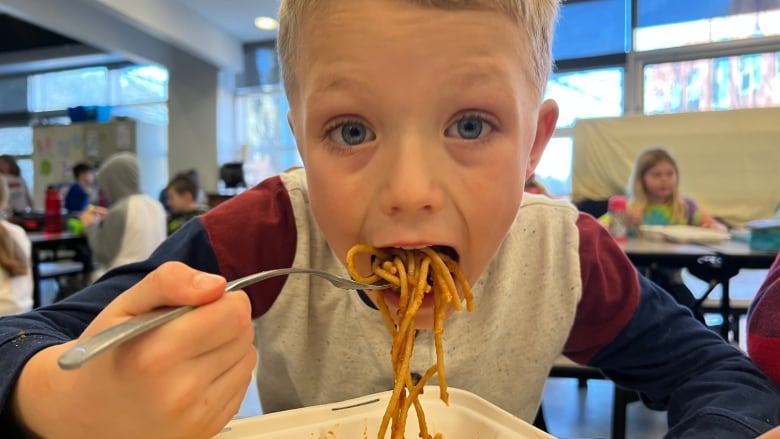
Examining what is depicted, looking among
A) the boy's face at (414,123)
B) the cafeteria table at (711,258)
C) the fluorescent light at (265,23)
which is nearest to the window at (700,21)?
the cafeteria table at (711,258)

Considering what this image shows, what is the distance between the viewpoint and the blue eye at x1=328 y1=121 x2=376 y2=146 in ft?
1.86

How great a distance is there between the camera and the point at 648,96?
592cm

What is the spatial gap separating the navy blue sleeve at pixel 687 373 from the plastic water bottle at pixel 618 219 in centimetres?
206

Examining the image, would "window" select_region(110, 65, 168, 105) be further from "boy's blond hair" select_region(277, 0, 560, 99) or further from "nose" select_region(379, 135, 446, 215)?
"nose" select_region(379, 135, 446, 215)

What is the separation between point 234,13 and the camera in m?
6.40

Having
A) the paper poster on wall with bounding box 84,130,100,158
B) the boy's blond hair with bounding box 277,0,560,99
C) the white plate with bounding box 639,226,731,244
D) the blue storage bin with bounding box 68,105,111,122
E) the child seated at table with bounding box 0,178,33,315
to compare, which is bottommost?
the child seated at table with bounding box 0,178,33,315

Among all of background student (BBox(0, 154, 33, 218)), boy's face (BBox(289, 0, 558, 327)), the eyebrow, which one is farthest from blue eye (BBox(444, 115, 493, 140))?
background student (BBox(0, 154, 33, 218))

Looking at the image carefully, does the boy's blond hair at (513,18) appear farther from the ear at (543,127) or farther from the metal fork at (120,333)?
the metal fork at (120,333)

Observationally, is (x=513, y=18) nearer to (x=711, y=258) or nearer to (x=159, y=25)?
(x=711, y=258)

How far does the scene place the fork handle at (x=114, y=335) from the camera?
28 centimetres

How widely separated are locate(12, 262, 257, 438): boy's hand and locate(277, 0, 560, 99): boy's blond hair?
35cm

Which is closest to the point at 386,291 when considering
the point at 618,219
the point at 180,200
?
the point at 618,219

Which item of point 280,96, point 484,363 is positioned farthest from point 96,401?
point 280,96

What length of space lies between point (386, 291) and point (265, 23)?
6.76 metres
